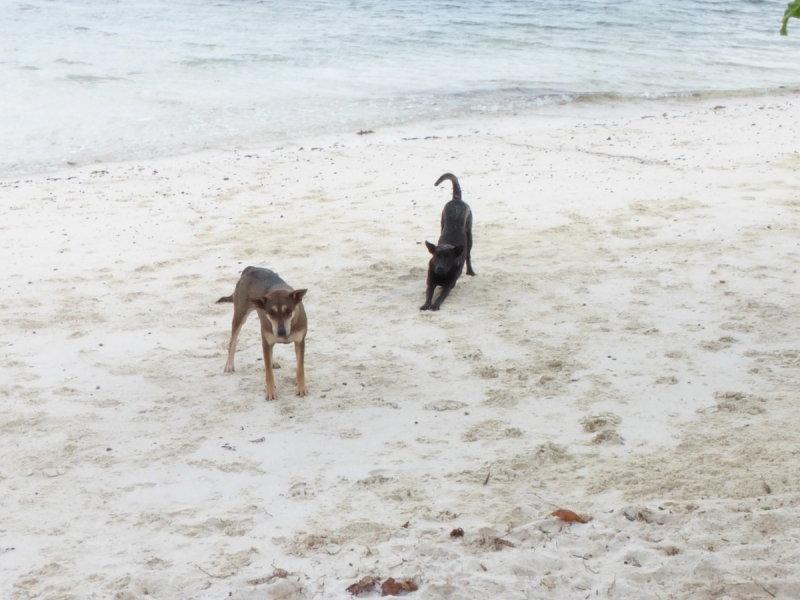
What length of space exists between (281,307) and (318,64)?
16406mm

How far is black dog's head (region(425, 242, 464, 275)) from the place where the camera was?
7031mm

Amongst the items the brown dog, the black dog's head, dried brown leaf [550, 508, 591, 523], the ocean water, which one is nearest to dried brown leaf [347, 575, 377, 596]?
dried brown leaf [550, 508, 591, 523]

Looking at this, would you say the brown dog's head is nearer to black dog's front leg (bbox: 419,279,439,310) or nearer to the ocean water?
black dog's front leg (bbox: 419,279,439,310)

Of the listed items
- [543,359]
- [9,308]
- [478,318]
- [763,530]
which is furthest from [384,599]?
[9,308]

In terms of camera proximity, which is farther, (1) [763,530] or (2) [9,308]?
(2) [9,308]

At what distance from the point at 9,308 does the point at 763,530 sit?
5534 mm

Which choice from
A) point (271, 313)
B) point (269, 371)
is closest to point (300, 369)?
point (269, 371)

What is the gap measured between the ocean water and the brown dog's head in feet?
28.1

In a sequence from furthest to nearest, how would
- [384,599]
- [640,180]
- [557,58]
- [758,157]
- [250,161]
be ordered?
[557,58], [250,161], [758,157], [640,180], [384,599]

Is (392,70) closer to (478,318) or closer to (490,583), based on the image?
(478,318)

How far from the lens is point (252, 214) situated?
939 cm

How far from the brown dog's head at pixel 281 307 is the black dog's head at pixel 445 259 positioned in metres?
1.97

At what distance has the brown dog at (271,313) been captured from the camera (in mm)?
5230

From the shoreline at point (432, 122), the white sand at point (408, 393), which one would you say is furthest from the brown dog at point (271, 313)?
the shoreline at point (432, 122)
